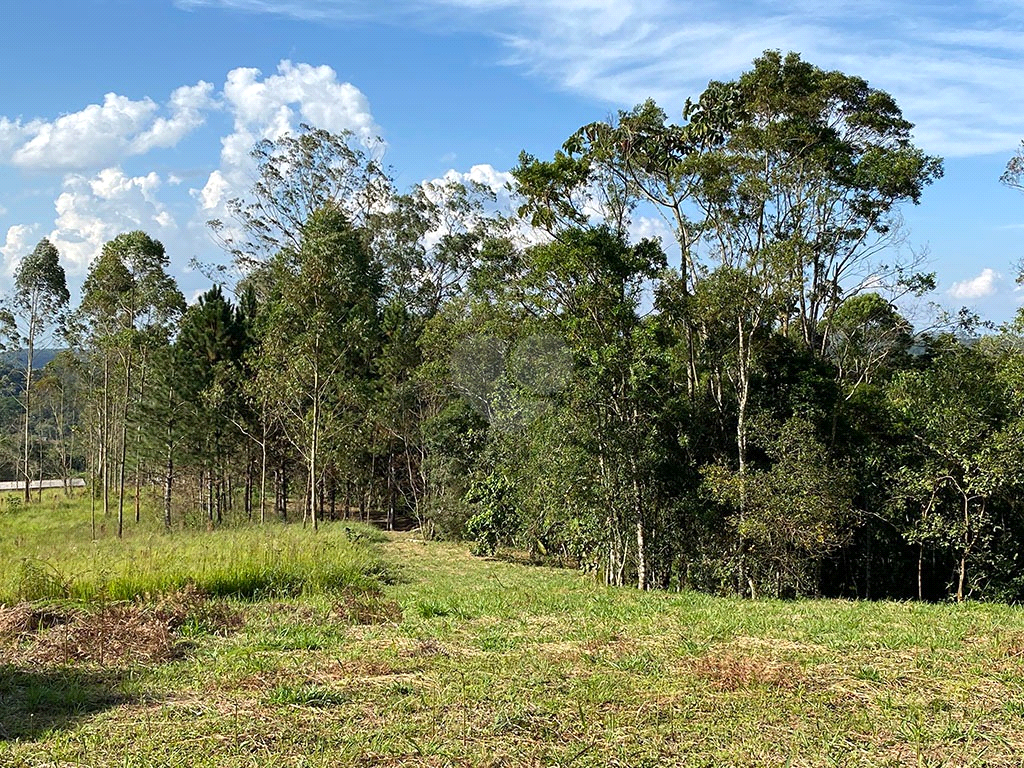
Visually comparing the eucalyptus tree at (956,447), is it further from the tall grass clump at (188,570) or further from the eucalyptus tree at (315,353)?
the eucalyptus tree at (315,353)

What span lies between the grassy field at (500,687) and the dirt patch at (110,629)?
3cm

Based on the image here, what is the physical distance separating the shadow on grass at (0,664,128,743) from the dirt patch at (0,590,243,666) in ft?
0.92

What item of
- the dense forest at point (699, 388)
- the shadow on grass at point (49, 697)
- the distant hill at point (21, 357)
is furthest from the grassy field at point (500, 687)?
the distant hill at point (21, 357)

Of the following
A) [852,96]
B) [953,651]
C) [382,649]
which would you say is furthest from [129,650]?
[852,96]

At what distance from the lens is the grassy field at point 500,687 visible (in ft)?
14.2

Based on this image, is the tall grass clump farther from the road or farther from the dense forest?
the road

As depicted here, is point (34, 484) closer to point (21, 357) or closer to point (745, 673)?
point (21, 357)

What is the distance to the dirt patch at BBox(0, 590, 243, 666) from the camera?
607 centimetres

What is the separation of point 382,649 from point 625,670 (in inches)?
75.0

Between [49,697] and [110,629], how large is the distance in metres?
1.51

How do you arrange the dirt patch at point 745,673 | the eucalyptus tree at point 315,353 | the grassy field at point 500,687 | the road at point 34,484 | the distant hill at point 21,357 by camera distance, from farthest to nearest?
the road at point 34,484 → the distant hill at point 21,357 → the eucalyptus tree at point 315,353 → the dirt patch at point 745,673 → the grassy field at point 500,687

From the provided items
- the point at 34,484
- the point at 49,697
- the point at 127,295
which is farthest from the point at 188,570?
the point at 34,484

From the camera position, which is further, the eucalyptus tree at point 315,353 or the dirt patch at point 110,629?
the eucalyptus tree at point 315,353

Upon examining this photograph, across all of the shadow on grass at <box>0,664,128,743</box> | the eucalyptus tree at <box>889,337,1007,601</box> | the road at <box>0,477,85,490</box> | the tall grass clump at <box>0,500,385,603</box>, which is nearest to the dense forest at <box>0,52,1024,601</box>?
Result: the eucalyptus tree at <box>889,337,1007,601</box>
